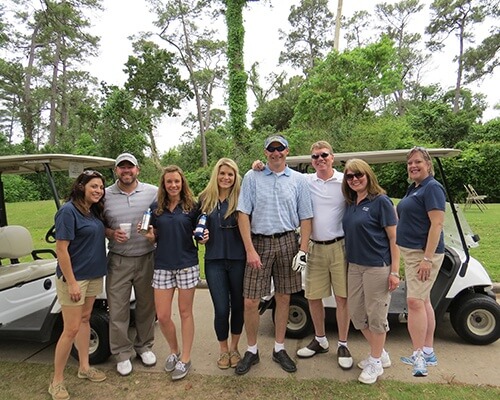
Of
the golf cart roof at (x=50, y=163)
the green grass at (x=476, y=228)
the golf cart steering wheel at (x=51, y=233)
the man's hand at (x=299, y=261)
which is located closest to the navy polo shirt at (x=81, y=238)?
the golf cart steering wheel at (x=51, y=233)

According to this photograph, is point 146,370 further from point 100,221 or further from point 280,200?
point 280,200

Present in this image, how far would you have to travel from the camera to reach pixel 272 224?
9.10 feet

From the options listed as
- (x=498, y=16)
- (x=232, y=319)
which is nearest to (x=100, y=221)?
Result: (x=232, y=319)

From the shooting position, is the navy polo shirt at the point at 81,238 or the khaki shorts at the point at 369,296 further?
the khaki shorts at the point at 369,296

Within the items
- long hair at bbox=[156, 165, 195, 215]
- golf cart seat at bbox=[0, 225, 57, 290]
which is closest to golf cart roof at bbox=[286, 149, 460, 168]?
long hair at bbox=[156, 165, 195, 215]

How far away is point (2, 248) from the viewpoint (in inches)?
159

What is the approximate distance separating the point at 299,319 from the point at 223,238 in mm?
1347

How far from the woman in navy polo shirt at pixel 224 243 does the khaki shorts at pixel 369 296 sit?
0.89 meters

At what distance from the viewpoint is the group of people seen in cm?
264

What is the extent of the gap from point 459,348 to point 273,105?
2338 centimetres

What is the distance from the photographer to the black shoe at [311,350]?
308 cm

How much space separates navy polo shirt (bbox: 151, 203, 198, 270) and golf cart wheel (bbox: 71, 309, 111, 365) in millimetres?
824

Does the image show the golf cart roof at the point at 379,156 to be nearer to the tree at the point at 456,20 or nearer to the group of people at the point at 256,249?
the group of people at the point at 256,249

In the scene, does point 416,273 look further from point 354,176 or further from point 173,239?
point 173,239
